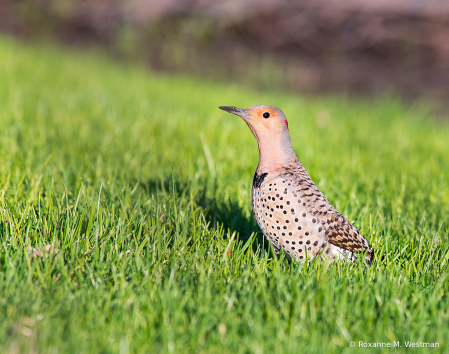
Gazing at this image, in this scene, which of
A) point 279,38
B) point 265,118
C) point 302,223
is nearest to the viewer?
point 302,223

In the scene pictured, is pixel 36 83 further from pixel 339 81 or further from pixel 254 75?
pixel 339 81

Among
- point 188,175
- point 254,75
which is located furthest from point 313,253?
point 254,75

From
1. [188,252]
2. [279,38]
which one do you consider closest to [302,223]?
[188,252]

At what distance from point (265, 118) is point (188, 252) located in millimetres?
955

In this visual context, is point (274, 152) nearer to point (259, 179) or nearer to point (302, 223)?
point (259, 179)

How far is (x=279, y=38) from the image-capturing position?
12.2m

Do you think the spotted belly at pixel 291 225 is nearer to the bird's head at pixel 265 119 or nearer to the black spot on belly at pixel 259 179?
the black spot on belly at pixel 259 179

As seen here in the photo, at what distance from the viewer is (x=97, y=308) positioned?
6.94ft

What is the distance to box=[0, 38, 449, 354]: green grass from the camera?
6.61ft

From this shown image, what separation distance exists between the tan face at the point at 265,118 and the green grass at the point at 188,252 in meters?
0.69

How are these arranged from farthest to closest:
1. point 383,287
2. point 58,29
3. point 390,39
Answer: point 58,29, point 390,39, point 383,287

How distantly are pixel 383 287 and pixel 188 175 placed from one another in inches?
87.2

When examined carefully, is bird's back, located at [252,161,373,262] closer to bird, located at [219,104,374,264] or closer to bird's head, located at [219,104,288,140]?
bird, located at [219,104,374,264]

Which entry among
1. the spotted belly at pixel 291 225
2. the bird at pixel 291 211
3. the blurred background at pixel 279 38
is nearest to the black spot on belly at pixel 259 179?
the bird at pixel 291 211
